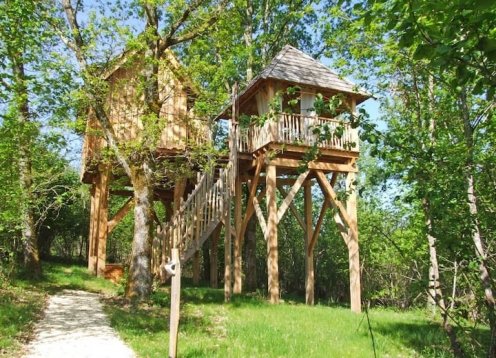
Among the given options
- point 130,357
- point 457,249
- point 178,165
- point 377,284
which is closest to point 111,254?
point 377,284

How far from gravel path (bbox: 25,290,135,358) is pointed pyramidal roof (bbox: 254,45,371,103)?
8.40 metres

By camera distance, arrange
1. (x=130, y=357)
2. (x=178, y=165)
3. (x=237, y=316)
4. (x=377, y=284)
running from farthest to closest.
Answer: (x=377, y=284)
(x=178, y=165)
(x=237, y=316)
(x=130, y=357)

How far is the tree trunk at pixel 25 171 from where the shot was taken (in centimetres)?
1027

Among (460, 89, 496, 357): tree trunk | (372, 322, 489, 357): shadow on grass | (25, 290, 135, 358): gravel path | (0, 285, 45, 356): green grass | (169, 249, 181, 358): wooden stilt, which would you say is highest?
(460, 89, 496, 357): tree trunk

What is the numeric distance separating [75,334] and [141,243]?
12.8ft

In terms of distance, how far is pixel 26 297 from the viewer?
1157cm

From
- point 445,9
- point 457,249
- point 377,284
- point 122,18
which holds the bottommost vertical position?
point 377,284

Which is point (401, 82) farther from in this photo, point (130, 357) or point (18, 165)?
point (18, 165)

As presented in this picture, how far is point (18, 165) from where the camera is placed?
13.8 metres

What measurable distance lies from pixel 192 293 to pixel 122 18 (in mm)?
8295

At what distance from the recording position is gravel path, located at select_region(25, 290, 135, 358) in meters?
7.02

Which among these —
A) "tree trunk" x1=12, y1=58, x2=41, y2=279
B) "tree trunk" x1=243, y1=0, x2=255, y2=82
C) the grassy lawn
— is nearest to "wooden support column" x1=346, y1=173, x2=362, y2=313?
the grassy lawn

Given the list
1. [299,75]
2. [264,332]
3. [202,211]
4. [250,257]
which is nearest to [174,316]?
[264,332]

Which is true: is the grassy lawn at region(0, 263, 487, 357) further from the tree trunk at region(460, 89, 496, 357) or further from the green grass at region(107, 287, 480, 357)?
the tree trunk at region(460, 89, 496, 357)
